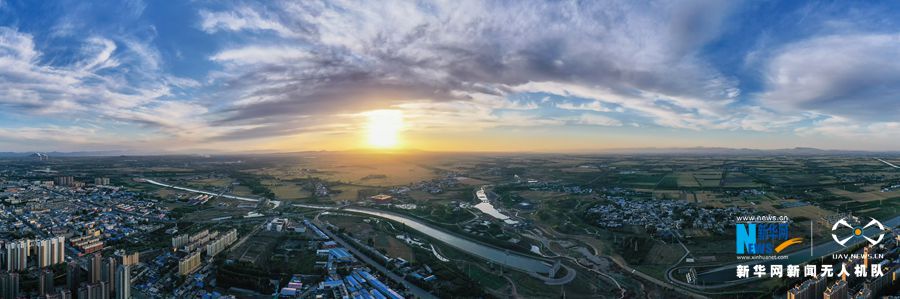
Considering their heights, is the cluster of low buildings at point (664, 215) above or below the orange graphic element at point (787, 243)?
above

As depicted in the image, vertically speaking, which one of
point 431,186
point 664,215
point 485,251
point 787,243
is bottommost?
point 485,251

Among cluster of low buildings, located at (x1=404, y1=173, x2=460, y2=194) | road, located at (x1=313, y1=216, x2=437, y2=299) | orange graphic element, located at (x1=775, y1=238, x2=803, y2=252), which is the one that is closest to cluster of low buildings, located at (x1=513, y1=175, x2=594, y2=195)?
cluster of low buildings, located at (x1=404, y1=173, x2=460, y2=194)

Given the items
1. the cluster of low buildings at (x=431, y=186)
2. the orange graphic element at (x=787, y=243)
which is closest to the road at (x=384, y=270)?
the orange graphic element at (x=787, y=243)

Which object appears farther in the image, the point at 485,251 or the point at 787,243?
the point at 485,251

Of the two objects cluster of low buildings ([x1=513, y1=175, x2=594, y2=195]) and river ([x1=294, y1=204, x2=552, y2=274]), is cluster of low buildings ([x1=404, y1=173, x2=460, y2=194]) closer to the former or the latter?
cluster of low buildings ([x1=513, y1=175, x2=594, y2=195])

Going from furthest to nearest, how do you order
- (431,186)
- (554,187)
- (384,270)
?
(431,186) < (554,187) < (384,270)

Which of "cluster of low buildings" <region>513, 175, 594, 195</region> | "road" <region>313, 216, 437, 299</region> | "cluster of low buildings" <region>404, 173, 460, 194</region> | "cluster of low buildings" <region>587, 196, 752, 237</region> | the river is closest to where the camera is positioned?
"road" <region>313, 216, 437, 299</region>

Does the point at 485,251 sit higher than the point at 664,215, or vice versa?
the point at 664,215

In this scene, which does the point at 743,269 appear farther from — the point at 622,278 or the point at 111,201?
the point at 111,201

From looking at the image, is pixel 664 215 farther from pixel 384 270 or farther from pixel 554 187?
pixel 384 270

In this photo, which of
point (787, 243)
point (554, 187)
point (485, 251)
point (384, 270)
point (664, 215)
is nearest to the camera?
point (384, 270)

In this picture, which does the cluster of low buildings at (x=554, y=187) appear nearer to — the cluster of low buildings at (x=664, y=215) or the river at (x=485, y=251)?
the cluster of low buildings at (x=664, y=215)

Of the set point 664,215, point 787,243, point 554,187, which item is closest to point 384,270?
point 664,215
